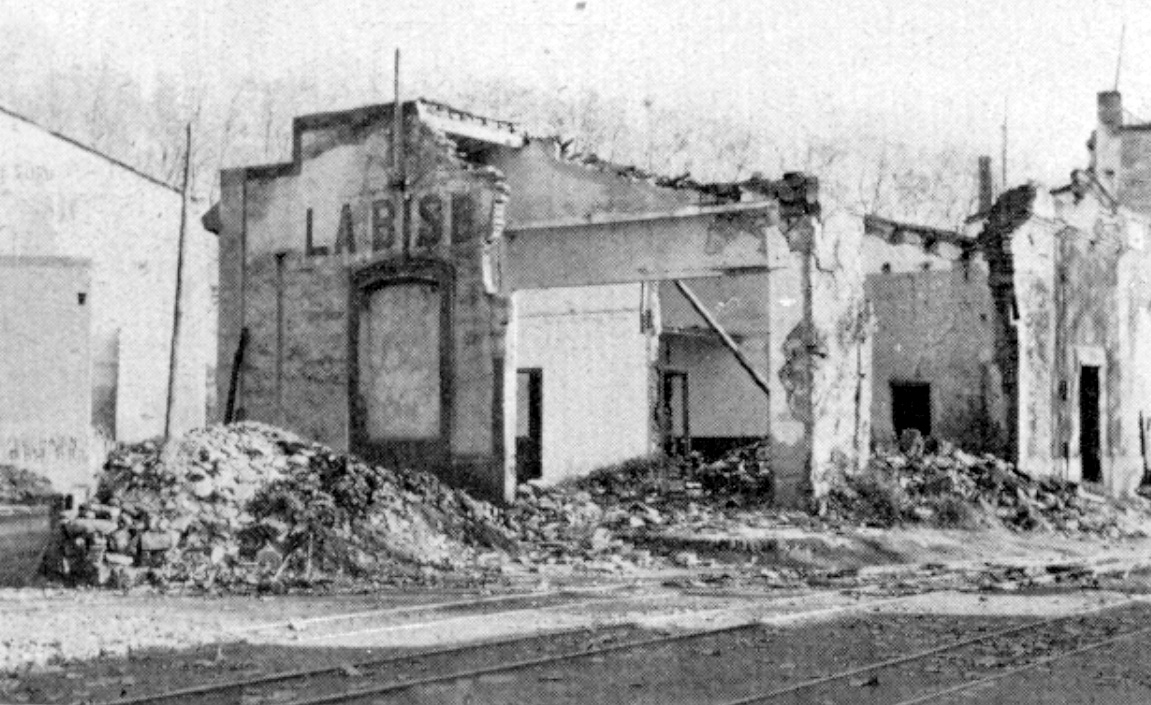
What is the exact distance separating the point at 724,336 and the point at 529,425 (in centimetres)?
439

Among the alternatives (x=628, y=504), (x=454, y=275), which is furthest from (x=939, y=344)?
(x=454, y=275)

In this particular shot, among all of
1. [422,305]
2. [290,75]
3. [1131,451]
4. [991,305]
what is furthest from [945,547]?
[290,75]

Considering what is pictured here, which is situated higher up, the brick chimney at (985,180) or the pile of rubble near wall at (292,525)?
the brick chimney at (985,180)

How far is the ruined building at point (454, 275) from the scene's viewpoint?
20.2 meters

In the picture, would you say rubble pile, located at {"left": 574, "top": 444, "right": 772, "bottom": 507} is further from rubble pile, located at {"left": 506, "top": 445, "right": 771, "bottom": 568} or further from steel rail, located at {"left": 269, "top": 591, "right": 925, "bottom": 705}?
steel rail, located at {"left": 269, "top": 591, "right": 925, "bottom": 705}

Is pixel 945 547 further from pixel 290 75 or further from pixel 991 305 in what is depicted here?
pixel 290 75

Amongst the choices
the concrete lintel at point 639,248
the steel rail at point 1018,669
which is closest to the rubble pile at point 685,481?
the concrete lintel at point 639,248

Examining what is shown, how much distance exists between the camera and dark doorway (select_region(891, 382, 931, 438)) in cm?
2905

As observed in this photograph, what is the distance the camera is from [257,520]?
638 inches

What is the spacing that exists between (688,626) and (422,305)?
10.7 m

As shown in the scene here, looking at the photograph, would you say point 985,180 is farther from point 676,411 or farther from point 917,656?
point 917,656

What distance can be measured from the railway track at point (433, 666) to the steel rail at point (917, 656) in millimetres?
1593

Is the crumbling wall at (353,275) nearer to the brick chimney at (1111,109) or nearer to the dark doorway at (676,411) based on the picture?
the dark doorway at (676,411)

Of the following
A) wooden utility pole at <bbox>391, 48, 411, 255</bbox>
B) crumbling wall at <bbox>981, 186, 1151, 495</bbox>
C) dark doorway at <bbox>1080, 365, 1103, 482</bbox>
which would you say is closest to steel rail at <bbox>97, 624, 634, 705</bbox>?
wooden utility pole at <bbox>391, 48, 411, 255</bbox>
